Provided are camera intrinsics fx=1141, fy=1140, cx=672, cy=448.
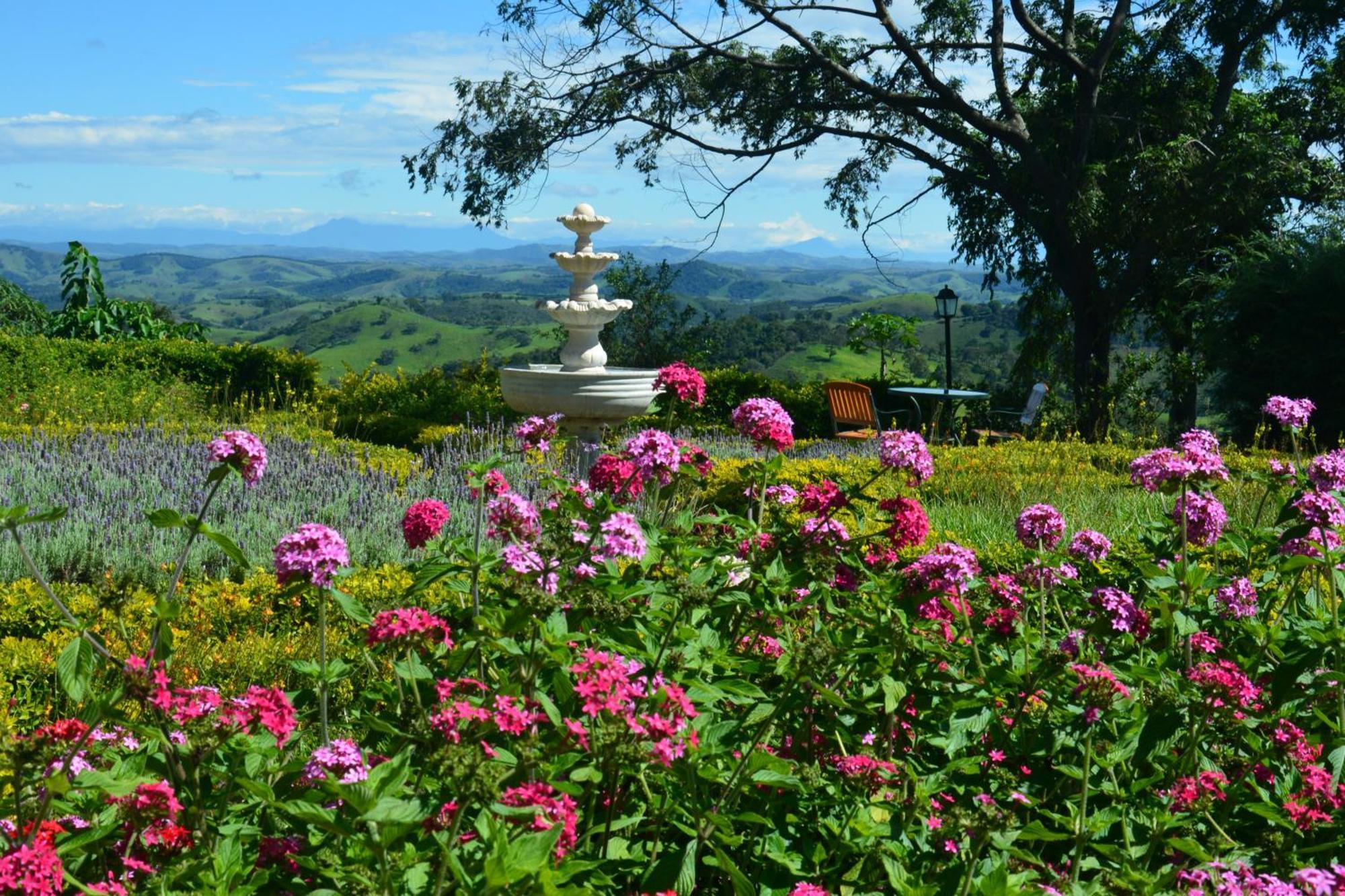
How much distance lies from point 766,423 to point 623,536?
0.89 meters

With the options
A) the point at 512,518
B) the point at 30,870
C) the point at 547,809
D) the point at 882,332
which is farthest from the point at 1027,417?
the point at 30,870

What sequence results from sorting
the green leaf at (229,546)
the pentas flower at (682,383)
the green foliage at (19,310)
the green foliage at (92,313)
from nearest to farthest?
the green leaf at (229,546)
the pentas flower at (682,383)
the green foliage at (92,313)
the green foliage at (19,310)

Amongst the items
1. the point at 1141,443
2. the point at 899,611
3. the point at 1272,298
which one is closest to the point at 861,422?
the point at 1141,443

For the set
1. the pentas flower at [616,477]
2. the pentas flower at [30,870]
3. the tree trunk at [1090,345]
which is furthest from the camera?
the tree trunk at [1090,345]

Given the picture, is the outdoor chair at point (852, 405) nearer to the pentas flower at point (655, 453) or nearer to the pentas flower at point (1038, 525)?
the pentas flower at point (1038, 525)

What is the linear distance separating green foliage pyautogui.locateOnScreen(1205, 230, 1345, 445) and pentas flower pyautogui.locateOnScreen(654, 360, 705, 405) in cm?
1048

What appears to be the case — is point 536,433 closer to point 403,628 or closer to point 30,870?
point 403,628

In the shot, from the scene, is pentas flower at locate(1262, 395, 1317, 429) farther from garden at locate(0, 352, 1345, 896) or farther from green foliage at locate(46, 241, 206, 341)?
green foliage at locate(46, 241, 206, 341)

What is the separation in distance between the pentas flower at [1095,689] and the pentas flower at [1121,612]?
1.52 ft

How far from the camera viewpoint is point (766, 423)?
341cm

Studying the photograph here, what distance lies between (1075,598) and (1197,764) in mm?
1114

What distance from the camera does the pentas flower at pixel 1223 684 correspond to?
2.31 meters

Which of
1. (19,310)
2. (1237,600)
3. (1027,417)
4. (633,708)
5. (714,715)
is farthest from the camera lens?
(19,310)

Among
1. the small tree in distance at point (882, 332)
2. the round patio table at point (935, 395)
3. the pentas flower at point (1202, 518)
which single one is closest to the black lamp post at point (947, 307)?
the round patio table at point (935, 395)
